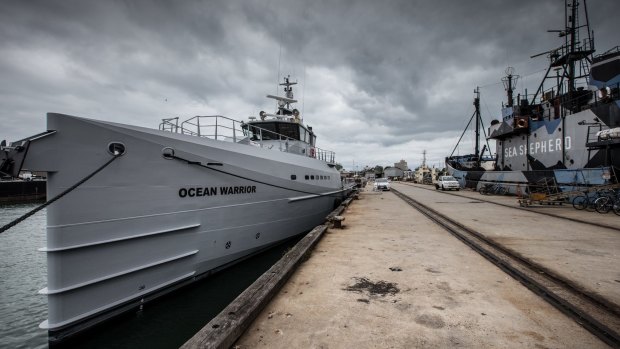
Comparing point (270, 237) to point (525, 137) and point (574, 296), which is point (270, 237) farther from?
point (525, 137)

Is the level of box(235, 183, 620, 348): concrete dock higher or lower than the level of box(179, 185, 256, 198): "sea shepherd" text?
lower

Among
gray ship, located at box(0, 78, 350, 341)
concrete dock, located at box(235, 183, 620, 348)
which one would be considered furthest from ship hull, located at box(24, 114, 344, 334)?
concrete dock, located at box(235, 183, 620, 348)

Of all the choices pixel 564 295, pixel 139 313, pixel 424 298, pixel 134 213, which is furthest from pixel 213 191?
pixel 564 295

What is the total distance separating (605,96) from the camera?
1388cm

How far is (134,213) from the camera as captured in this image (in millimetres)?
4660

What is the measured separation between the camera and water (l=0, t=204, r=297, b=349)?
4172mm

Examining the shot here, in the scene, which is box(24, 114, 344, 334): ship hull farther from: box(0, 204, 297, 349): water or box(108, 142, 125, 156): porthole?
box(0, 204, 297, 349): water

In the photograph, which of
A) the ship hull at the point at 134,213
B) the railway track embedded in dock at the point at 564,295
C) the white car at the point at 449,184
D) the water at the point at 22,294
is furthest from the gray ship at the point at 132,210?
the white car at the point at 449,184

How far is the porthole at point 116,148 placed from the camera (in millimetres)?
4469

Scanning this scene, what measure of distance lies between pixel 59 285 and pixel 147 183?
1.85 meters

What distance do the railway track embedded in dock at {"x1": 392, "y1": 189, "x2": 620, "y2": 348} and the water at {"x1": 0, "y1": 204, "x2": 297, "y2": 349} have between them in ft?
16.7

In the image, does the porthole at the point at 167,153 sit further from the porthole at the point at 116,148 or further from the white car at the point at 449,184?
the white car at the point at 449,184

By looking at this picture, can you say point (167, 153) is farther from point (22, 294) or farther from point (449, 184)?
point (449, 184)

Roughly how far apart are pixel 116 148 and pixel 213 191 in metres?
1.91
